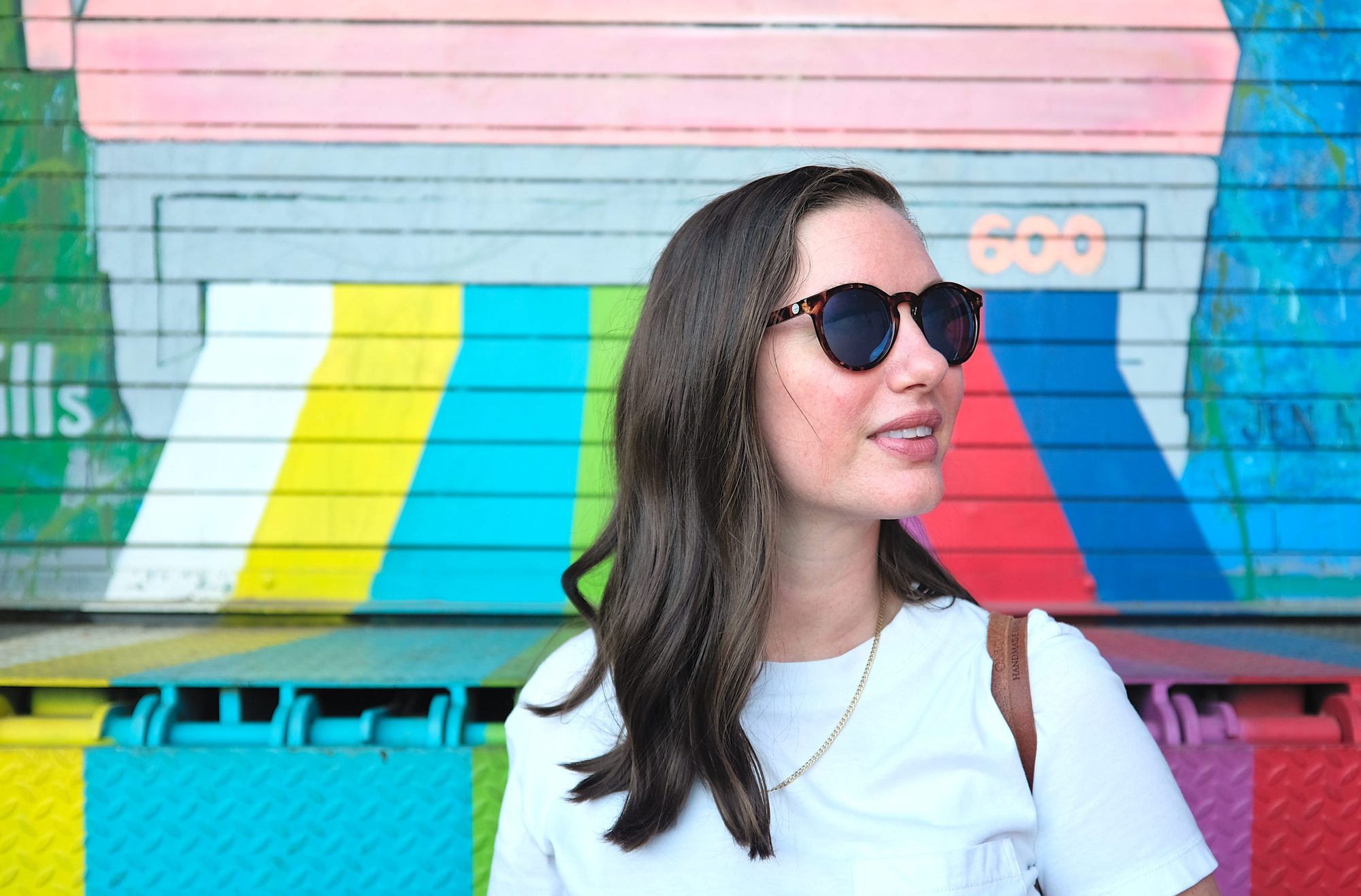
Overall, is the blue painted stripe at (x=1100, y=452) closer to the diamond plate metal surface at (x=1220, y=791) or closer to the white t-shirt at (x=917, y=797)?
the diamond plate metal surface at (x=1220, y=791)

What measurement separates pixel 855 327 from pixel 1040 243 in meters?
2.09

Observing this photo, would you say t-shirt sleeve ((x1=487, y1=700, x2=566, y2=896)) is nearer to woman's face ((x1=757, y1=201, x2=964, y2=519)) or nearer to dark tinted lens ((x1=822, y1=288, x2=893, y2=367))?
woman's face ((x1=757, y1=201, x2=964, y2=519))

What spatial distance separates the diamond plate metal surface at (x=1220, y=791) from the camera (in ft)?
7.33

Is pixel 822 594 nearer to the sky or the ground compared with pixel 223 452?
nearer to the sky

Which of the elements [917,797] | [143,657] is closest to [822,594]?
[917,797]

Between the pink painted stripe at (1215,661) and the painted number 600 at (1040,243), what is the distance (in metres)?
1.18

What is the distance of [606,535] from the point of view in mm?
1693

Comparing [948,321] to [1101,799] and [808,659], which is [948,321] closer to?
[808,659]

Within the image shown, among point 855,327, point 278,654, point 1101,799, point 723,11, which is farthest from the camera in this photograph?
point 723,11

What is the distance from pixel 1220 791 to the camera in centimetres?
224

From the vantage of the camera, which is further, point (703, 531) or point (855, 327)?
point (703, 531)

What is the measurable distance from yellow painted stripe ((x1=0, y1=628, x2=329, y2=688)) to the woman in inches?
58.9

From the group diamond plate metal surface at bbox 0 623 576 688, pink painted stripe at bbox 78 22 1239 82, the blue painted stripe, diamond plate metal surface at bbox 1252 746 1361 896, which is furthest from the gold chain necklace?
pink painted stripe at bbox 78 22 1239 82

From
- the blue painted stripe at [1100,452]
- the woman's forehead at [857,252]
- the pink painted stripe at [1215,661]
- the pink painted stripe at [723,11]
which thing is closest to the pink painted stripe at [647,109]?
the pink painted stripe at [723,11]
